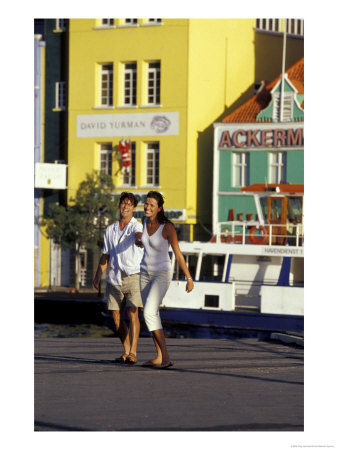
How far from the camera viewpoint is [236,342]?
43.9 ft

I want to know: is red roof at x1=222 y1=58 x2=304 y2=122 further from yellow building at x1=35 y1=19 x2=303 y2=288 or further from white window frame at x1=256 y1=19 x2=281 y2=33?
white window frame at x1=256 y1=19 x2=281 y2=33

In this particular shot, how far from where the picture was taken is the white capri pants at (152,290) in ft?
29.2

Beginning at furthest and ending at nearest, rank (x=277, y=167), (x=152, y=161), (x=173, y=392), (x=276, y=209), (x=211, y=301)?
(x=152, y=161), (x=277, y=167), (x=276, y=209), (x=211, y=301), (x=173, y=392)

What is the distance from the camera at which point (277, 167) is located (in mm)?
38375

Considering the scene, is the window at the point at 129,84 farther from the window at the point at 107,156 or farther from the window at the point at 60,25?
the window at the point at 60,25

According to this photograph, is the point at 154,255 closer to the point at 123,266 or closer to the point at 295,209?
the point at 123,266

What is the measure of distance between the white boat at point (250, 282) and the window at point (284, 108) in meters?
Result: 11.0

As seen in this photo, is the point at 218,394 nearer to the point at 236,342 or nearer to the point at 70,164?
the point at 236,342

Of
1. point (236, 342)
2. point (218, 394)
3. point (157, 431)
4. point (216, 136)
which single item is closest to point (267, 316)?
point (236, 342)

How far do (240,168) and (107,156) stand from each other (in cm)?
496

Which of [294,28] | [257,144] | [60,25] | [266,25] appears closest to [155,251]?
[257,144]
